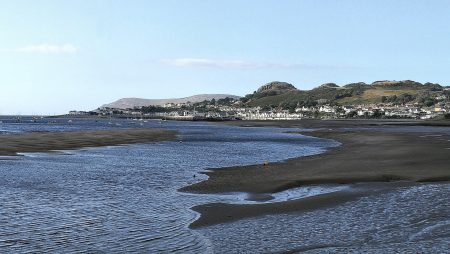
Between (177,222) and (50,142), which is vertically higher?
(50,142)

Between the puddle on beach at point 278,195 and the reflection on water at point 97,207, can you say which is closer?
the reflection on water at point 97,207

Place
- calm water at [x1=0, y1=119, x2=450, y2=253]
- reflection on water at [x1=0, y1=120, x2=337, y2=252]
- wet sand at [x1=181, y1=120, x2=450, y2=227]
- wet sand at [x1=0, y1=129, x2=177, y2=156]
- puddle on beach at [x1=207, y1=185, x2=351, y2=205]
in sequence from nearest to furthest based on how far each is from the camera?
calm water at [x1=0, y1=119, x2=450, y2=253], reflection on water at [x1=0, y1=120, x2=337, y2=252], wet sand at [x1=181, y1=120, x2=450, y2=227], puddle on beach at [x1=207, y1=185, x2=351, y2=205], wet sand at [x1=0, y1=129, x2=177, y2=156]

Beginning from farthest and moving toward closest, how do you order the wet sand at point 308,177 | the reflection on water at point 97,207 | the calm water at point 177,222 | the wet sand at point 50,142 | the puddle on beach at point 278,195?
the wet sand at point 50,142, the puddle on beach at point 278,195, the wet sand at point 308,177, the reflection on water at point 97,207, the calm water at point 177,222

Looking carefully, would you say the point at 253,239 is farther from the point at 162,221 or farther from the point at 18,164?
the point at 18,164

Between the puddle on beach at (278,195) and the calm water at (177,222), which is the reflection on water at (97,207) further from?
the puddle on beach at (278,195)

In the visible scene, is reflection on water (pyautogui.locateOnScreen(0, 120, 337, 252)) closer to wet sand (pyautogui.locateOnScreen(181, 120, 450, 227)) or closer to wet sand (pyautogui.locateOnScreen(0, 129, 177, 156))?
wet sand (pyautogui.locateOnScreen(181, 120, 450, 227))

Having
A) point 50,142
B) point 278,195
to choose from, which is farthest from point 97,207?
point 50,142

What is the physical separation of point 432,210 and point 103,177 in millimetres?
18830

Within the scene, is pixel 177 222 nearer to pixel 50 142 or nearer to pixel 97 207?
pixel 97 207

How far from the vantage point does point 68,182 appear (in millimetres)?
27094

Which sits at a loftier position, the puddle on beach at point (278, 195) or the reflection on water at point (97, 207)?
the reflection on water at point (97, 207)

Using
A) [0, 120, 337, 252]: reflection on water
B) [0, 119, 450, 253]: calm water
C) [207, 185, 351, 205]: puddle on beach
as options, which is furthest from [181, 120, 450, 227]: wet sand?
[0, 120, 337, 252]: reflection on water

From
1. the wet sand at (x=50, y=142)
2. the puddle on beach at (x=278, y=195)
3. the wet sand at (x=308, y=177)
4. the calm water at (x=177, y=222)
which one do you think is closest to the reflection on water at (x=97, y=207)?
the calm water at (x=177, y=222)

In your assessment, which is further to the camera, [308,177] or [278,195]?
[308,177]
